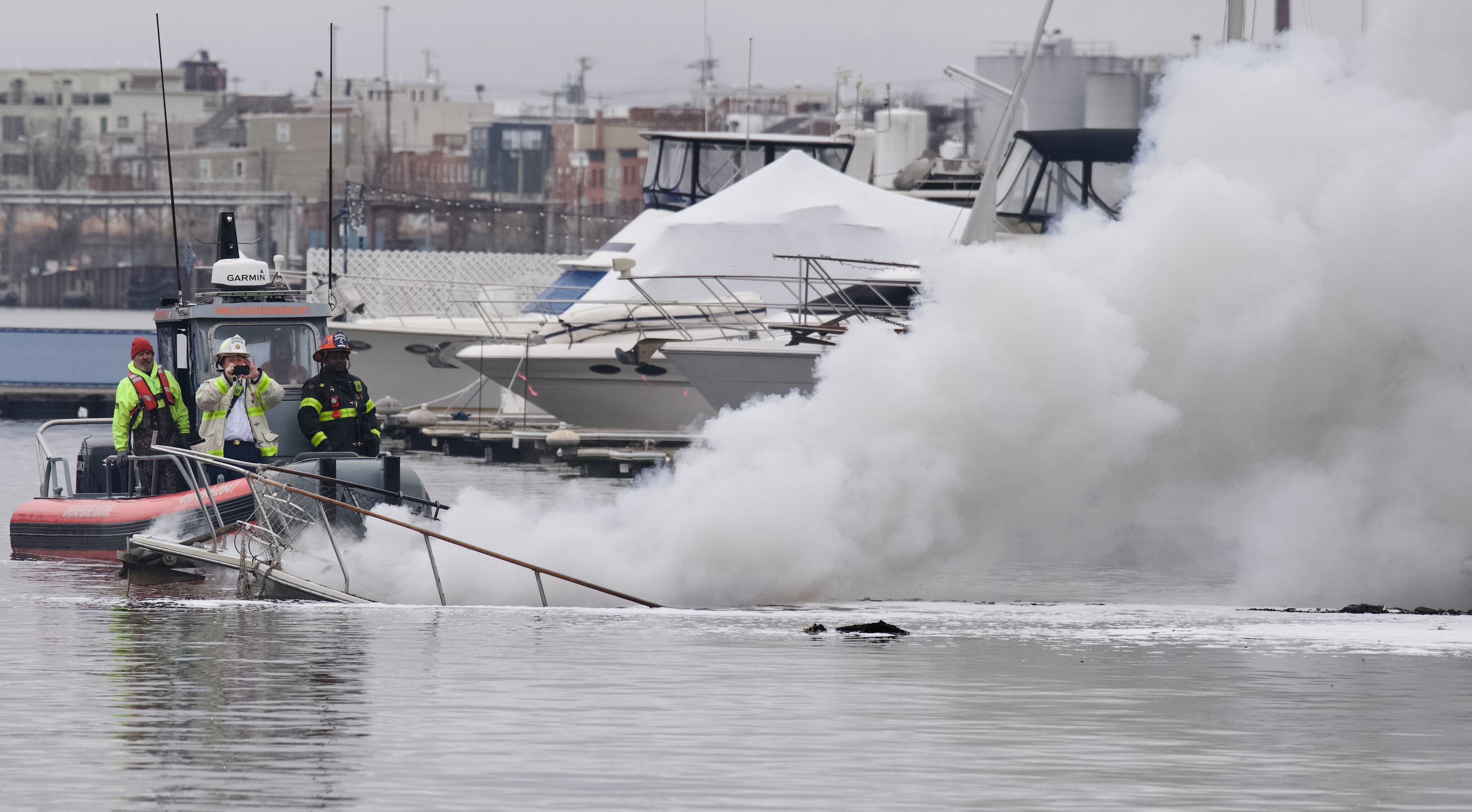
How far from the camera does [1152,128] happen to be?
20312 mm

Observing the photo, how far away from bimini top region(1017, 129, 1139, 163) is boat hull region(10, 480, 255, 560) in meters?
17.3

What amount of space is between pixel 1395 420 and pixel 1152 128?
12.9 feet

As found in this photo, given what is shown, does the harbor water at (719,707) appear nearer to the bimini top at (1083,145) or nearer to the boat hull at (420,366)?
the bimini top at (1083,145)

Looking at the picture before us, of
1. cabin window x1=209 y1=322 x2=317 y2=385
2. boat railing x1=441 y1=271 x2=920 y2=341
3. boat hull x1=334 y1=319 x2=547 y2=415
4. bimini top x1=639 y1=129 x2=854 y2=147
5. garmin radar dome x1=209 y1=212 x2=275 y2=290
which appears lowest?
boat hull x1=334 y1=319 x2=547 y2=415

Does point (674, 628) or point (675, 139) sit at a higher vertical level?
point (675, 139)

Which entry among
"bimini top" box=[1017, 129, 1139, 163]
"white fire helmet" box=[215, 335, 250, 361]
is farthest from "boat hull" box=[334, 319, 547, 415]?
"white fire helmet" box=[215, 335, 250, 361]

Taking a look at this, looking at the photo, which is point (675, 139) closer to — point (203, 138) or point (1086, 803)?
point (1086, 803)

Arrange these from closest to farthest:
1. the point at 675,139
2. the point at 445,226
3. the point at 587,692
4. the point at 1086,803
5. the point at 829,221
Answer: the point at 1086,803 < the point at 587,692 < the point at 829,221 < the point at 675,139 < the point at 445,226

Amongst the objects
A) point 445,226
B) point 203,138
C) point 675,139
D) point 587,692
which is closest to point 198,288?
point 445,226

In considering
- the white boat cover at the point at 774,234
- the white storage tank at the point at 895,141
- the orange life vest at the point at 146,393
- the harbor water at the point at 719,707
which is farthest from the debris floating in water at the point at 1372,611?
the white storage tank at the point at 895,141

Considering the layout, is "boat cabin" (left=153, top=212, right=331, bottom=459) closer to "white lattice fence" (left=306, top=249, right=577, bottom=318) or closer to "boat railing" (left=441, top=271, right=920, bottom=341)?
"boat railing" (left=441, top=271, right=920, bottom=341)

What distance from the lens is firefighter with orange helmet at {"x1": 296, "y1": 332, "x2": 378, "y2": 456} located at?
728 inches

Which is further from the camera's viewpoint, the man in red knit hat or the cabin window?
the cabin window

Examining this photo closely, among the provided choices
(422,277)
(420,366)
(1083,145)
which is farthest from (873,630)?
(422,277)
